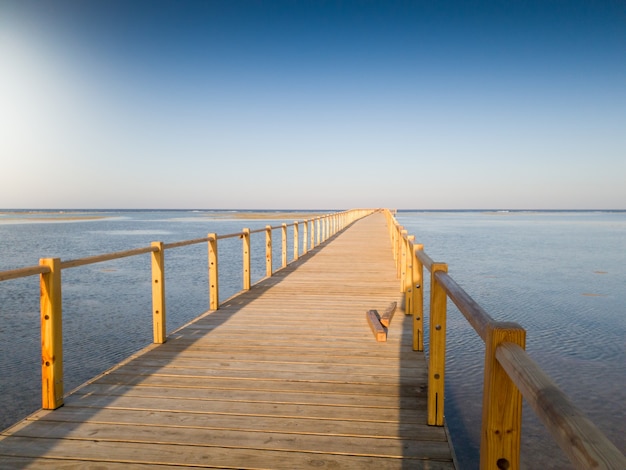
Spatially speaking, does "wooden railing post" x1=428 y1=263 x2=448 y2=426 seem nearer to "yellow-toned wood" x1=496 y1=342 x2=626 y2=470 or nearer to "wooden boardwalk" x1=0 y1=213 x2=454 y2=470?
"wooden boardwalk" x1=0 y1=213 x2=454 y2=470

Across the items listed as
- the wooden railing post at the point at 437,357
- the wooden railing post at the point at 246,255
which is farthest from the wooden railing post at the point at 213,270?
the wooden railing post at the point at 437,357

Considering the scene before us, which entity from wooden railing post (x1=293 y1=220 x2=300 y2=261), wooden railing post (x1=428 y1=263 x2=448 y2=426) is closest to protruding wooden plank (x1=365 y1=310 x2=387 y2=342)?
wooden railing post (x1=428 y1=263 x2=448 y2=426)

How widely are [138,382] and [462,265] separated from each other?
16476mm

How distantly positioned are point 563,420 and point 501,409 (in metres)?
0.60

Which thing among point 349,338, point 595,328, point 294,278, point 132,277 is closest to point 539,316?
point 595,328

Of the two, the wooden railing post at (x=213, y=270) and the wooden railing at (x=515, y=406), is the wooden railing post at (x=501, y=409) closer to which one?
the wooden railing at (x=515, y=406)

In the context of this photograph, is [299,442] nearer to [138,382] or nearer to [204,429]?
[204,429]

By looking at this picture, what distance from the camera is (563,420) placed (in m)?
1.05

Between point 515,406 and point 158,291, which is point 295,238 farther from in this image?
point 515,406

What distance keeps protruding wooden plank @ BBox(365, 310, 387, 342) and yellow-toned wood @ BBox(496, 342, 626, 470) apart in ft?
12.0

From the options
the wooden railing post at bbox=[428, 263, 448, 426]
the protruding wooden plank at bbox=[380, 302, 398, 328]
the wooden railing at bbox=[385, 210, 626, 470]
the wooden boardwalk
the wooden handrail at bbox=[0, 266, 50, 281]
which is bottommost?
the wooden boardwalk

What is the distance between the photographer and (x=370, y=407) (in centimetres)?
337

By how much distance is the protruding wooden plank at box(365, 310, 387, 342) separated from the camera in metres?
5.06

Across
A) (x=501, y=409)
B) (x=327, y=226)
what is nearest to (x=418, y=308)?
(x=501, y=409)
